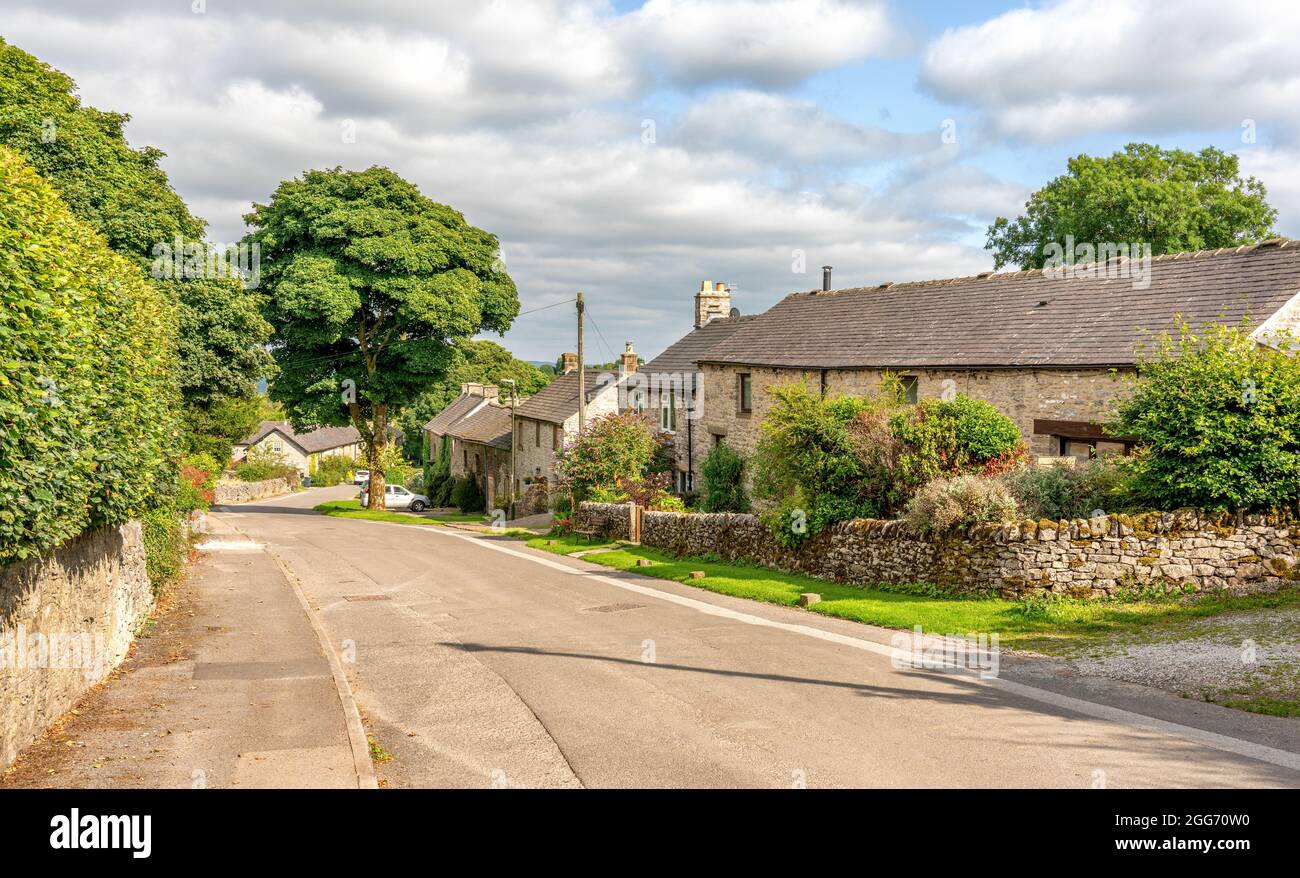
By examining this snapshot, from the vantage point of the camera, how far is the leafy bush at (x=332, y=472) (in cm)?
10362

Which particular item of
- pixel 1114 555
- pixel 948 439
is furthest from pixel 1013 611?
pixel 948 439

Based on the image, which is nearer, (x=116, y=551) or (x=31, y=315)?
(x=31, y=315)

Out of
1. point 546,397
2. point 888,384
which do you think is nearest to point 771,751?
point 888,384

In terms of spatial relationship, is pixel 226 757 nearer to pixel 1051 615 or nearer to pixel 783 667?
pixel 783 667

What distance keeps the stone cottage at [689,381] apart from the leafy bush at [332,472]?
218ft

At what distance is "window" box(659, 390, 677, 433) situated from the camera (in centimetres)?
4150

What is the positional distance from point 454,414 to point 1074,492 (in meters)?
57.8

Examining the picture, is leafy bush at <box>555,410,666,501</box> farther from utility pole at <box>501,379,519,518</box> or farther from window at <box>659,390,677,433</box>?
utility pole at <box>501,379,519,518</box>

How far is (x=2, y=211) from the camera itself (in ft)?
27.5

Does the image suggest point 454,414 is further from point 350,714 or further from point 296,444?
point 350,714

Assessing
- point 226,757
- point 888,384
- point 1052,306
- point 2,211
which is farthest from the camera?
point 1052,306

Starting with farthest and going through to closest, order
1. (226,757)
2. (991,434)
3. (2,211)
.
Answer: (991,434), (226,757), (2,211)

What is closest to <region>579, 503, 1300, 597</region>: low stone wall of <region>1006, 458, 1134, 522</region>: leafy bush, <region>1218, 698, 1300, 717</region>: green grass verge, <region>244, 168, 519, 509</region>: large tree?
<region>1006, 458, 1134, 522</region>: leafy bush

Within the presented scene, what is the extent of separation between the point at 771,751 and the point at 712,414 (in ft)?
96.3
